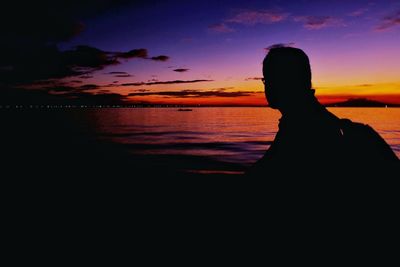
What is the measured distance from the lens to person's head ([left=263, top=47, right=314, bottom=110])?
198cm

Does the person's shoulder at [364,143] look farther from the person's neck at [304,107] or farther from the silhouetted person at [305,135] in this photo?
the person's neck at [304,107]

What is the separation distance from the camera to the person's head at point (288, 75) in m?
1.98

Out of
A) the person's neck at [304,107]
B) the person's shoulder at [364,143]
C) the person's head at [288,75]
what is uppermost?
the person's head at [288,75]

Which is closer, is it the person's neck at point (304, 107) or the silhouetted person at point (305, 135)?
the silhouetted person at point (305, 135)

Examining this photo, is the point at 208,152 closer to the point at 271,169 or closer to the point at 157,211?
the point at 157,211

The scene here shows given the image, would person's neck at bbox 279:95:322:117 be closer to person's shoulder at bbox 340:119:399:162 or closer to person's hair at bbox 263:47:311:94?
person's hair at bbox 263:47:311:94

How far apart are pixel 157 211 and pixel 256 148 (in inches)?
797

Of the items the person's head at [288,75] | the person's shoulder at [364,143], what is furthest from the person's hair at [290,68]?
the person's shoulder at [364,143]

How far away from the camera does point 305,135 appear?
6.02 ft

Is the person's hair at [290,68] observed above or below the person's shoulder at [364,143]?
above

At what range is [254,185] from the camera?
1.98 m

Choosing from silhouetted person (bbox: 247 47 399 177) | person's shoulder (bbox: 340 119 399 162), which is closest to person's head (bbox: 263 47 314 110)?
silhouetted person (bbox: 247 47 399 177)

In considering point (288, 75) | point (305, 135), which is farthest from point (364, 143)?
point (288, 75)

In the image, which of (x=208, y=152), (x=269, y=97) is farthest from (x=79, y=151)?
(x=269, y=97)
